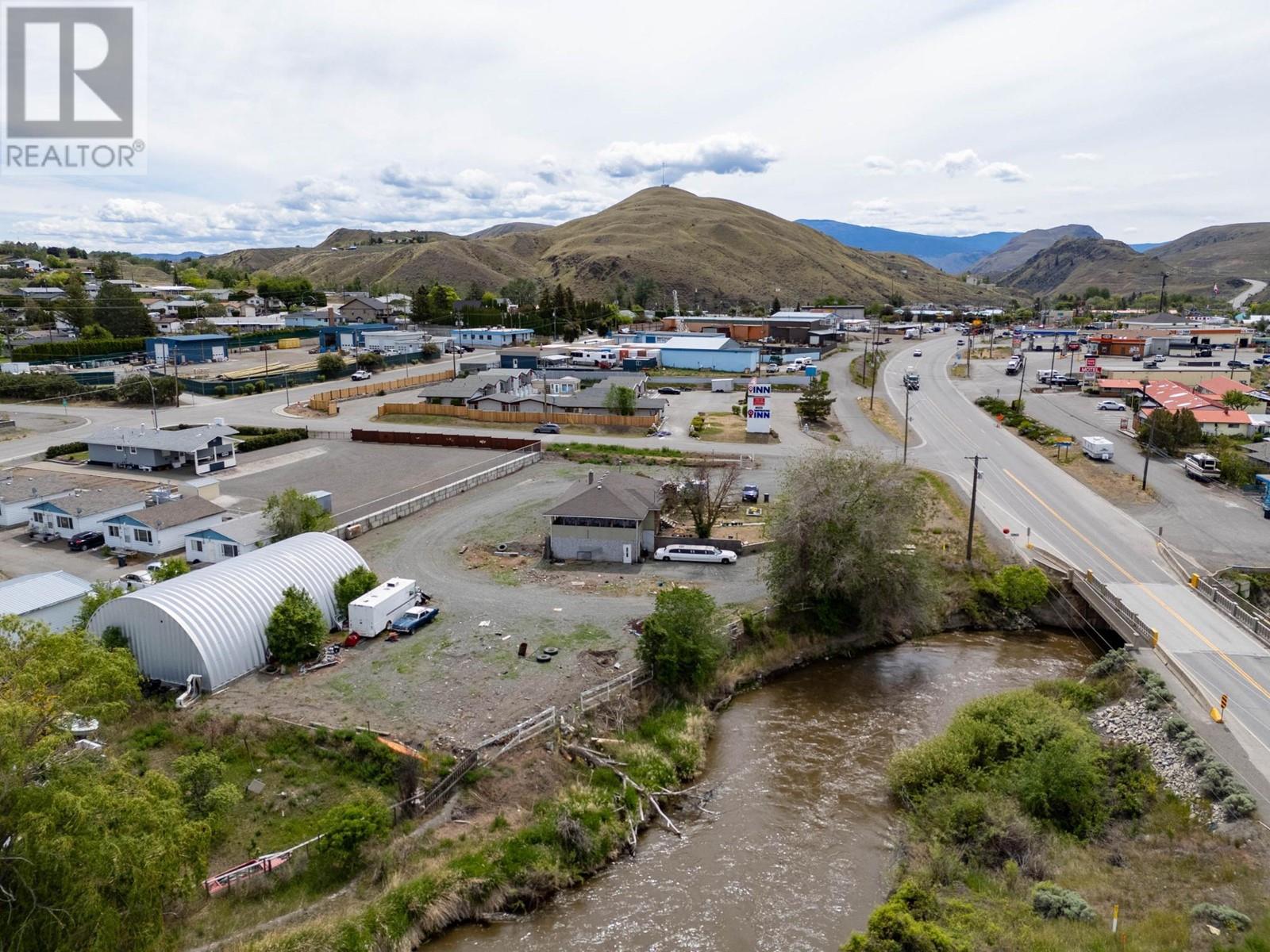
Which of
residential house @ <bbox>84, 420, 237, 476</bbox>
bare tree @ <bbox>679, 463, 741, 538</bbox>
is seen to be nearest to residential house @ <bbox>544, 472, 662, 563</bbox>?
bare tree @ <bbox>679, 463, 741, 538</bbox>

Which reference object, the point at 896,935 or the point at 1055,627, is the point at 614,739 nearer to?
the point at 896,935

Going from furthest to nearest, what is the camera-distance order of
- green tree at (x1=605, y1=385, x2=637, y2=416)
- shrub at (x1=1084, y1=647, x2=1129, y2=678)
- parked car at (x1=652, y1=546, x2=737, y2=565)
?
green tree at (x1=605, y1=385, x2=637, y2=416) → parked car at (x1=652, y1=546, x2=737, y2=565) → shrub at (x1=1084, y1=647, x2=1129, y2=678)

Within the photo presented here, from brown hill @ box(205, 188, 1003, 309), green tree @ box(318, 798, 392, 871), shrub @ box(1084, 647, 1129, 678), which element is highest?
brown hill @ box(205, 188, 1003, 309)

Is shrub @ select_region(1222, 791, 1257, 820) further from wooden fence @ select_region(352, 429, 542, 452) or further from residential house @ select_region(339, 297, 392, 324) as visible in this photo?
residential house @ select_region(339, 297, 392, 324)

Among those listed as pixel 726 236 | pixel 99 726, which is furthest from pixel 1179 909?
pixel 726 236

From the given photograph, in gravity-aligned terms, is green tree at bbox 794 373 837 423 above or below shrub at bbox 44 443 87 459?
above

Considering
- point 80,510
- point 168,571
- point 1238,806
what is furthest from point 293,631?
point 1238,806
